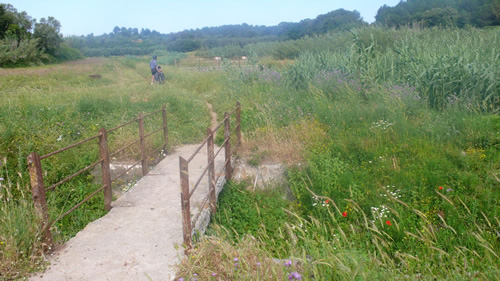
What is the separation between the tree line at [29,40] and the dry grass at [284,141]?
21294 mm

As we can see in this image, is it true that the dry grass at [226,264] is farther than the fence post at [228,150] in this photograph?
No

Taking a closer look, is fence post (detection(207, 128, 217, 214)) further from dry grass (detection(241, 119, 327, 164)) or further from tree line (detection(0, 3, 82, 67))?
tree line (detection(0, 3, 82, 67))

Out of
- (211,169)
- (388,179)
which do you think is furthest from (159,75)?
(211,169)

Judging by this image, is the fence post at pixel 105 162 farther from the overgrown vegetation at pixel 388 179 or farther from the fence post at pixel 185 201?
the fence post at pixel 185 201

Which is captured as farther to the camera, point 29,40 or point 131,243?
point 29,40

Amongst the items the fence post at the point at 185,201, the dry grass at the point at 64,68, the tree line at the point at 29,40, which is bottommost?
the fence post at the point at 185,201

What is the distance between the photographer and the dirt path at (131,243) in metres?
3.46

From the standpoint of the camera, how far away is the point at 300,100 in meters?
10.4

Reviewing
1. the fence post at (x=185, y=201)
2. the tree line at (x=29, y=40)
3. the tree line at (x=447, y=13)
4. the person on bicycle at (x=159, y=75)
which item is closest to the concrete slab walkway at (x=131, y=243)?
the fence post at (x=185, y=201)

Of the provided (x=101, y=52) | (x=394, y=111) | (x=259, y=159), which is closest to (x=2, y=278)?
(x=259, y=159)

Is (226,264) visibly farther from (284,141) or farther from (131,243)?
(284,141)

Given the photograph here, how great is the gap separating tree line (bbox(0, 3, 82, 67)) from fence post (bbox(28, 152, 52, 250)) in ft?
76.5

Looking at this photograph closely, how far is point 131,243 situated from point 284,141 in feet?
14.5

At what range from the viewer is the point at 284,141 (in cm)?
782
